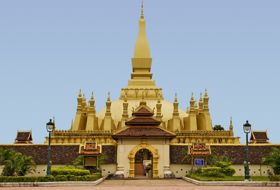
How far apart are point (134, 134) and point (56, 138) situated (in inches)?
584

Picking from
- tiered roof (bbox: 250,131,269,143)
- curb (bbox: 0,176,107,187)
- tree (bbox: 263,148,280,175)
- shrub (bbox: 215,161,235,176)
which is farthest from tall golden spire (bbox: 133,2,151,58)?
curb (bbox: 0,176,107,187)

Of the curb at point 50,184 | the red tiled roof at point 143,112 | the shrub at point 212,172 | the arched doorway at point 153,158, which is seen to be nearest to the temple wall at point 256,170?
the shrub at point 212,172

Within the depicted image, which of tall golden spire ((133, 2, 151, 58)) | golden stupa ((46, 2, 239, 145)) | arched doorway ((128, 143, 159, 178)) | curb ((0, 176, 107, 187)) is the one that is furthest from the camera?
tall golden spire ((133, 2, 151, 58))

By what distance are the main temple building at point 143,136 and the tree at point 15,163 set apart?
7.80 ft

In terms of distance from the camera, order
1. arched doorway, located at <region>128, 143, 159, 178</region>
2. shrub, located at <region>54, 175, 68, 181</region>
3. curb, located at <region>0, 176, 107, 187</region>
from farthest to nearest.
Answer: arched doorway, located at <region>128, 143, 159, 178</region> < shrub, located at <region>54, 175, 68, 181</region> < curb, located at <region>0, 176, 107, 187</region>

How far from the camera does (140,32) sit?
7006 centimetres

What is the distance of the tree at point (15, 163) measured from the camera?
41.7m

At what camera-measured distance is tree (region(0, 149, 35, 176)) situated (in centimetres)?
4169

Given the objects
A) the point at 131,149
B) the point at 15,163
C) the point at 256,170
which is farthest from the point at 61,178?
the point at 256,170

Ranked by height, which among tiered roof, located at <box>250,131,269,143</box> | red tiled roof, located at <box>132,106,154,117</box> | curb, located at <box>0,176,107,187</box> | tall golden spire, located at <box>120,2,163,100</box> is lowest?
curb, located at <box>0,176,107,187</box>

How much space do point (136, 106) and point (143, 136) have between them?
1750 centimetres

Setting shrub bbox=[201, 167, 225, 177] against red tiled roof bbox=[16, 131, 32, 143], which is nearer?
shrub bbox=[201, 167, 225, 177]

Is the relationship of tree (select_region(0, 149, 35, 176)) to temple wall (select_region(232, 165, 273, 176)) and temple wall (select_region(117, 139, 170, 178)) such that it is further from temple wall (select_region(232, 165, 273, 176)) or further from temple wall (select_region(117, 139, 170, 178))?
temple wall (select_region(232, 165, 273, 176))

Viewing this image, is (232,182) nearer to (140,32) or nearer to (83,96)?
(83,96)
